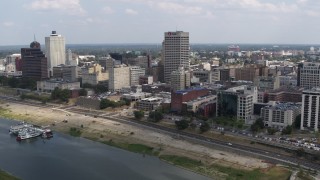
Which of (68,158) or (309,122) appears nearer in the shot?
(68,158)

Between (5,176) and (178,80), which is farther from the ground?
(178,80)

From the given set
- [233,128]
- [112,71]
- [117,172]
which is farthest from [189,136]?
[112,71]

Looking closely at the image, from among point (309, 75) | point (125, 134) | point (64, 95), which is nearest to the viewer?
point (125, 134)

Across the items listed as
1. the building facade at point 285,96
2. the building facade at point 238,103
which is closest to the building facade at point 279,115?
the building facade at point 238,103

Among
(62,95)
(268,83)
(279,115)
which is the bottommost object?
(62,95)

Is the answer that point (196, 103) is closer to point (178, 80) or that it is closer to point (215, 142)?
point (215, 142)

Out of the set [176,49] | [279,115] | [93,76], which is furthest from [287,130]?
[93,76]

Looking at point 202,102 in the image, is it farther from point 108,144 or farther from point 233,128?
point 108,144
